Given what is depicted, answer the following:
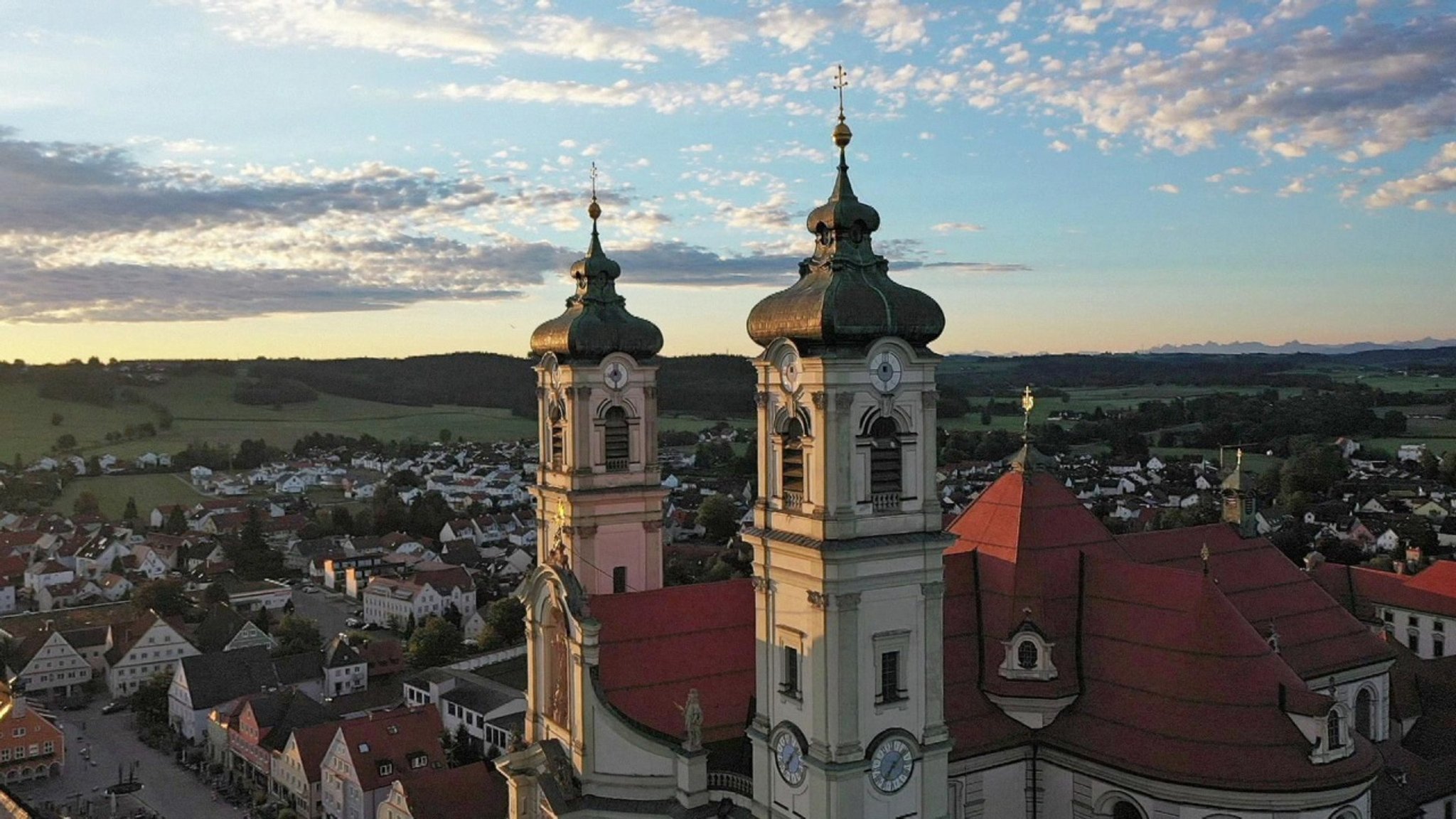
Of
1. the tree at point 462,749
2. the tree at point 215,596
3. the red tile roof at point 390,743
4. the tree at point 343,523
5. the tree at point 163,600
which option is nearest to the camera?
the red tile roof at point 390,743

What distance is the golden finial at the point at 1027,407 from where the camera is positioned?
29.2 metres

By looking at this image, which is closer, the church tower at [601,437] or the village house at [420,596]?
the church tower at [601,437]

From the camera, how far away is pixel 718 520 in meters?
112

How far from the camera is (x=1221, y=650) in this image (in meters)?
24.4

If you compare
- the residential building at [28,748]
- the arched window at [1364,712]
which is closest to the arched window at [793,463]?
the arched window at [1364,712]

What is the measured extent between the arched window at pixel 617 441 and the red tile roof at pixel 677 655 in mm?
4737

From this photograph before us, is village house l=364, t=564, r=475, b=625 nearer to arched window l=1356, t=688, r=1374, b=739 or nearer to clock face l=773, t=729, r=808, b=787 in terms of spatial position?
arched window l=1356, t=688, r=1374, b=739

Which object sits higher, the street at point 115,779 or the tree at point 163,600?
the tree at point 163,600

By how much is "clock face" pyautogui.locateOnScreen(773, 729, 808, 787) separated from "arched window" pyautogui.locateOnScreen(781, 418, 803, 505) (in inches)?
180

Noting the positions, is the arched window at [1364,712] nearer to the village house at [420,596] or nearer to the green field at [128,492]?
the village house at [420,596]

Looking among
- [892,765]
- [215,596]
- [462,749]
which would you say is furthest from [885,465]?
[215,596]

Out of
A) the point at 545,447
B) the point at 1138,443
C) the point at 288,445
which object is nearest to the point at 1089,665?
the point at 545,447

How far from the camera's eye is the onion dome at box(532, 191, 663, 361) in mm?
30219

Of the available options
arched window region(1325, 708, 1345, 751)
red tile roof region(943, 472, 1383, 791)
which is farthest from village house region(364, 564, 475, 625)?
arched window region(1325, 708, 1345, 751)
